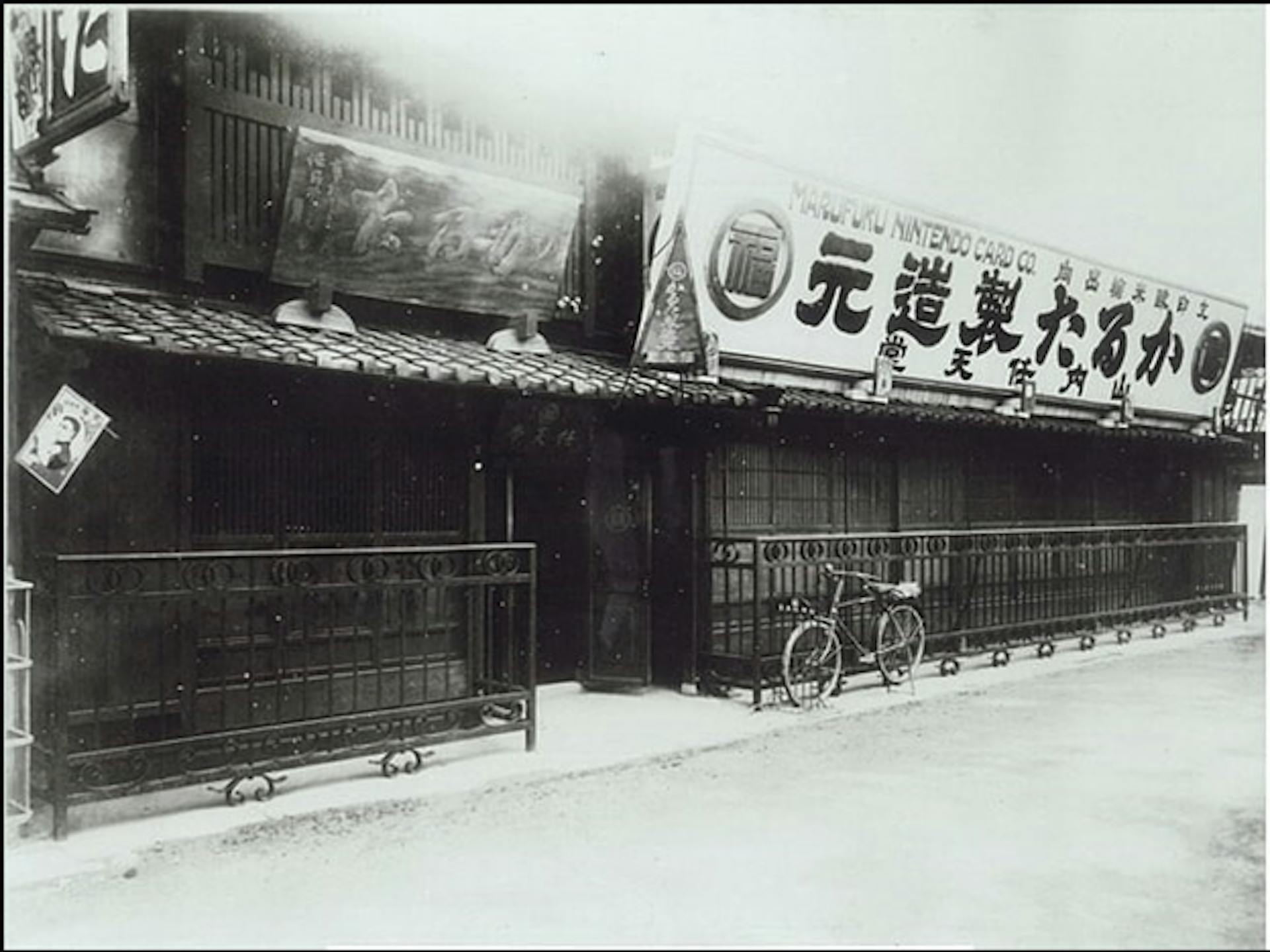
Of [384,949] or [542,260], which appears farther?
[542,260]

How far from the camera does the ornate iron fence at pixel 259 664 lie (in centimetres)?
674

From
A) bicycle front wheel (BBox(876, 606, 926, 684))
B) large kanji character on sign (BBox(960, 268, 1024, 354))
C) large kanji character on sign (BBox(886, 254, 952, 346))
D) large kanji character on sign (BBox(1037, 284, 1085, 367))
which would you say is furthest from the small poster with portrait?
large kanji character on sign (BBox(1037, 284, 1085, 367))

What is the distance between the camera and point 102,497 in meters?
7.43

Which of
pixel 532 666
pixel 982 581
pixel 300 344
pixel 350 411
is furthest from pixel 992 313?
pixel 300 344

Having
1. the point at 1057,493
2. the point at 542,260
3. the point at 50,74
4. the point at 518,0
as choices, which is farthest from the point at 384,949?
the point at 1057,493

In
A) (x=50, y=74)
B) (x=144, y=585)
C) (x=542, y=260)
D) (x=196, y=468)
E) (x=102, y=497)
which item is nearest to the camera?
(x=50, y=74)

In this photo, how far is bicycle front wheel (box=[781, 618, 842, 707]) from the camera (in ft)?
34.1

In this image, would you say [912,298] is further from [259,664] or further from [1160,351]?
[259,664]

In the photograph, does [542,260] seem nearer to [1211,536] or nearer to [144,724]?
[144,724]

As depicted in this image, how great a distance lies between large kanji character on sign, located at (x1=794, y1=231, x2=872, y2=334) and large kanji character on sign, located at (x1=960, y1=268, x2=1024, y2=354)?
1.98 meters

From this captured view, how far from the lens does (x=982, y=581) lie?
47.1 feet

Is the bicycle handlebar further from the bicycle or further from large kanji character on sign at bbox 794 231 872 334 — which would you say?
large kanji character on sign at bbox 794 231 872 334

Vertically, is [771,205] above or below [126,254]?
above

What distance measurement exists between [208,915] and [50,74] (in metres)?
4.41
